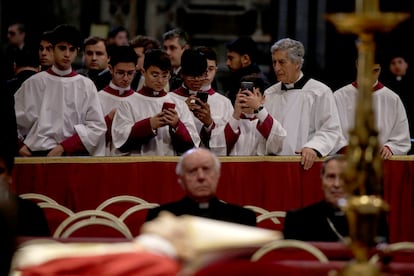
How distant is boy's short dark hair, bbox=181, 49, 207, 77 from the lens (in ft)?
32.0

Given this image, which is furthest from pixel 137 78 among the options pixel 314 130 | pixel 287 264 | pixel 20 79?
pixel 287 264

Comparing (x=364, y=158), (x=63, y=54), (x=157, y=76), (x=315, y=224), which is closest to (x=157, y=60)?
(x=157, y=76)

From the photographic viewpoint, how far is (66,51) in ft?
32.2

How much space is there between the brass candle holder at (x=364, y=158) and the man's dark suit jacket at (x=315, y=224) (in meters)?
3.39

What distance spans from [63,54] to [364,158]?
5.94 m

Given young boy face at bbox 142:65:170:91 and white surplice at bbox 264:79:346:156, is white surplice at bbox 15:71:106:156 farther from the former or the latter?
white surplice at bbox 264:79:346:156

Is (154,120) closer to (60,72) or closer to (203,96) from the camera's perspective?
(203,96)

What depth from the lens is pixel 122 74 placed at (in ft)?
33.2

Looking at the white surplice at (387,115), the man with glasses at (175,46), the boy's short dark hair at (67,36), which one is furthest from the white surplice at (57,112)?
the white surplice at (387,115)

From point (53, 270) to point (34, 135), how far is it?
5.57 m

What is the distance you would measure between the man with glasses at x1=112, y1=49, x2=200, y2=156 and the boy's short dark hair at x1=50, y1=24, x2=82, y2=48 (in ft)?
2.20

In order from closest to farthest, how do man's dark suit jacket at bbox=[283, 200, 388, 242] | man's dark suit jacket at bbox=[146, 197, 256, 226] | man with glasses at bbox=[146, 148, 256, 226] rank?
man with glasses at bbox=[146, 148, 256, 226], man's dark suit jacket at bbox=[146, 197, 256, 226], man's dark suit jacket at bbox=[283, 200, 388, 242]

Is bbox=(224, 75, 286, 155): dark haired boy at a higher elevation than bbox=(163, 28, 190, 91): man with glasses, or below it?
below

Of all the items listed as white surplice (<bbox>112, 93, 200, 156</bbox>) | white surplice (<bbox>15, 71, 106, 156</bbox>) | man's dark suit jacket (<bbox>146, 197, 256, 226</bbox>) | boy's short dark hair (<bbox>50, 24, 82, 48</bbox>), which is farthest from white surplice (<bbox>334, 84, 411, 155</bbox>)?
man's dark suit jacket (<bbox>146, 197, 256, 226</bbox>)
